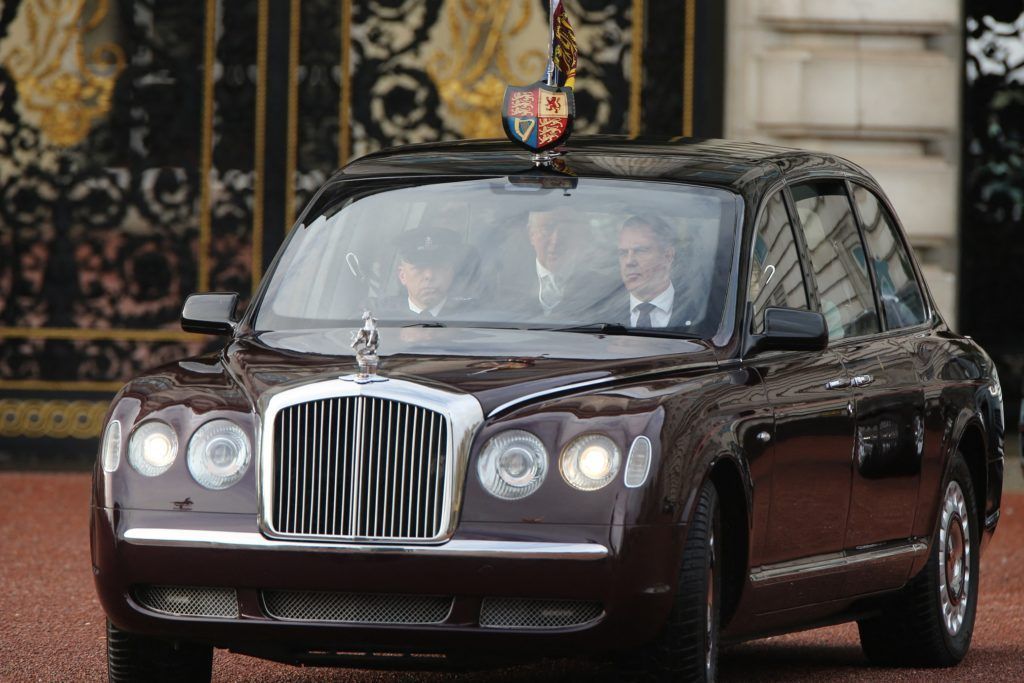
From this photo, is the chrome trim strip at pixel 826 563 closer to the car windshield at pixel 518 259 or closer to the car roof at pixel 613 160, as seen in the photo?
the car windshield at pixel 518 259

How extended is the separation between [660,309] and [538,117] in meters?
0.94

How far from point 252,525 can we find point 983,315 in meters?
10.5

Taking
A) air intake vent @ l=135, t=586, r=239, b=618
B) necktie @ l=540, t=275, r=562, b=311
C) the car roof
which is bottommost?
air intake vent @ l=135, t=586, r=239, b=618

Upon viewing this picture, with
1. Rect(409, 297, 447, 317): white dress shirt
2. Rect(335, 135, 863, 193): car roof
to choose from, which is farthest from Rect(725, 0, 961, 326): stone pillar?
Rect(409, 297, 447, 317): white dress shirt

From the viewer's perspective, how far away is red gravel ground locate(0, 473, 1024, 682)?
7.59 m

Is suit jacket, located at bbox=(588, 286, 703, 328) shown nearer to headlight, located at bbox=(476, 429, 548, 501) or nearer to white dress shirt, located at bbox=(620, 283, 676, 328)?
white dress shirt, located at bbox=(620, 283, 676, 328)

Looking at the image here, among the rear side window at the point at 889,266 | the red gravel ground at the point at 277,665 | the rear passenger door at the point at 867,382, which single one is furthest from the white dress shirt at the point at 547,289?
the rear side window at the point at 889,266

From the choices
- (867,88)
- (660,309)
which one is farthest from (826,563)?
(867,88)

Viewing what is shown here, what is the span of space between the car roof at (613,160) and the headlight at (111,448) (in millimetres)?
1634

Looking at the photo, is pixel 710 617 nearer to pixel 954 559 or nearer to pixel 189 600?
pixel 189 600

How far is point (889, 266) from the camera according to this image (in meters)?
8.44

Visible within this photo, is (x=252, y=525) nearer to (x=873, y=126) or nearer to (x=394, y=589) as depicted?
(x=394, y=589)

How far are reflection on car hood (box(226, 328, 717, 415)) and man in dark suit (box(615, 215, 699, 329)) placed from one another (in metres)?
0.13

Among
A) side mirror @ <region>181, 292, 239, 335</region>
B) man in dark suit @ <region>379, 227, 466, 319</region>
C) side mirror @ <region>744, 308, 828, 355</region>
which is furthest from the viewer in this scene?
side mirror @ <region>181, 292, 239, 335</region>
